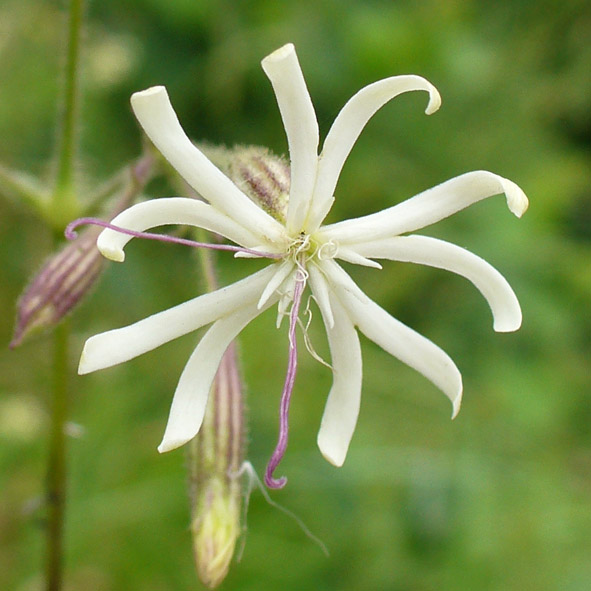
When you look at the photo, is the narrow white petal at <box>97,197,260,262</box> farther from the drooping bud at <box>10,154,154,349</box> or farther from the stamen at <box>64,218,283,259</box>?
the drooping bud at <box>10,154,154,349</box>

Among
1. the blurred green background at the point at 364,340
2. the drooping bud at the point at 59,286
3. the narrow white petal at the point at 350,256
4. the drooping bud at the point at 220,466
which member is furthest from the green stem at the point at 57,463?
the narrow white petal at the point at 350,256

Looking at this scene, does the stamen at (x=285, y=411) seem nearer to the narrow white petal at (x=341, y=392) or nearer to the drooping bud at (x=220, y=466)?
the narrow white petal at (x=341, y=392)

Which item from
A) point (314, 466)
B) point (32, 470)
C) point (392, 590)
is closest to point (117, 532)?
point (32, 470)

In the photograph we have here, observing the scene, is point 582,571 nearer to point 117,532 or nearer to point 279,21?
point 117,532

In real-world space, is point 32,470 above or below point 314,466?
above

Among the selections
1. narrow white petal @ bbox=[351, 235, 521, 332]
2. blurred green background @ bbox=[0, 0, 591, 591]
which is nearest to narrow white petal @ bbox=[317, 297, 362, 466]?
narrow white petal @ bbox=[351, 235, 521, 332]

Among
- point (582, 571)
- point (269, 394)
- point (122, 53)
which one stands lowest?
point (582, 571)

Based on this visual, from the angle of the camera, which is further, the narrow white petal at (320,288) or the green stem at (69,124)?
the green stem at (69,124)
